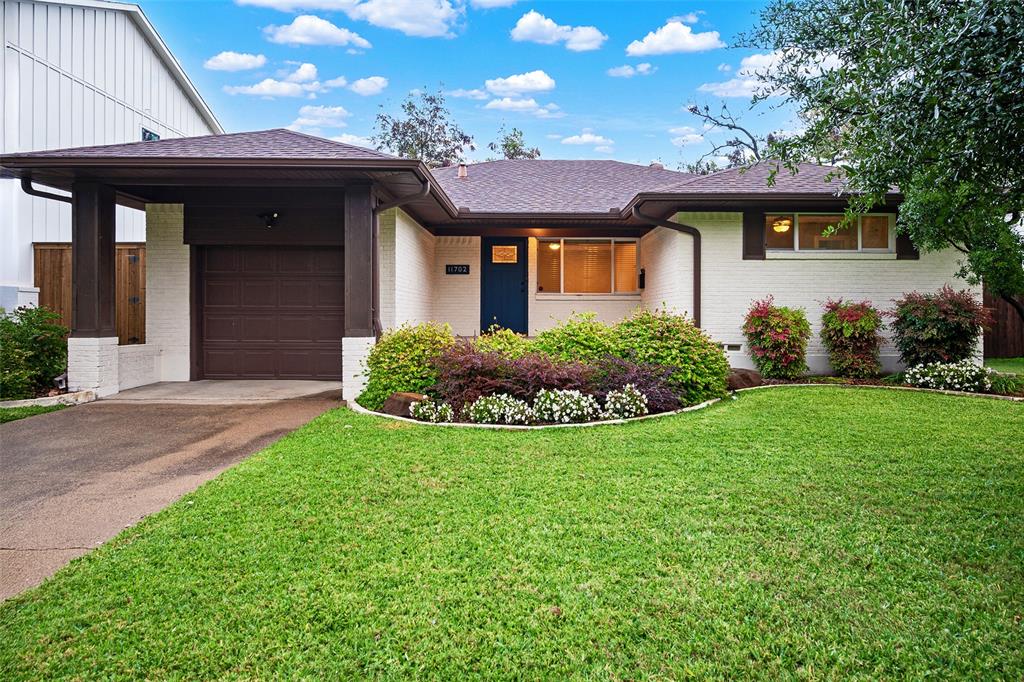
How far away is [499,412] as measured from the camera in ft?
18.9

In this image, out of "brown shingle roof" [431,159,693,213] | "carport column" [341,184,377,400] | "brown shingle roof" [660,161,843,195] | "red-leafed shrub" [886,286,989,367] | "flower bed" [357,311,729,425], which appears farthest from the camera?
"brown shingle roof" [431,159,693,213]

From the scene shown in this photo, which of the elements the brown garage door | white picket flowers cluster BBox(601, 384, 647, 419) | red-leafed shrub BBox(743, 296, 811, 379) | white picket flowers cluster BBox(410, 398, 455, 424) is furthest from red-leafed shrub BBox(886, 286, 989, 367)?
the brown garage door

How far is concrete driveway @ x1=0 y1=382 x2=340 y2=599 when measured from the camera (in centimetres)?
302

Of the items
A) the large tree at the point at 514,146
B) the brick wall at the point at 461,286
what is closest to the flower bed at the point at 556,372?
the brick wall at the point at 461,286

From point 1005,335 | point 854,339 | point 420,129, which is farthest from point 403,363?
point 420,129

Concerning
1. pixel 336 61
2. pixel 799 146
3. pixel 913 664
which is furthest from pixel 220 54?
pixel 913 664

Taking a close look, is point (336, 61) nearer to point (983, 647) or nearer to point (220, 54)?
point (220, 54)

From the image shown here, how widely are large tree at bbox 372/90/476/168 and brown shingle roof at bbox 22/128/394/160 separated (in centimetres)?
1818

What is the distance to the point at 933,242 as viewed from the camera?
784cm

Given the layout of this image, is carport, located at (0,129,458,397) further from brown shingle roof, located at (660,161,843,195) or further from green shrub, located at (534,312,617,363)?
brown shingle roof, located at (660,161,843,195)

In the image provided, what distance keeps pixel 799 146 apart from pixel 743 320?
5291 millimetres

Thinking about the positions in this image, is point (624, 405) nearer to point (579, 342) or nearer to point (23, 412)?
point (579, 342)

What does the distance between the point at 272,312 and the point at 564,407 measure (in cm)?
555

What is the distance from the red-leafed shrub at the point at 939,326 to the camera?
26.3 ft
